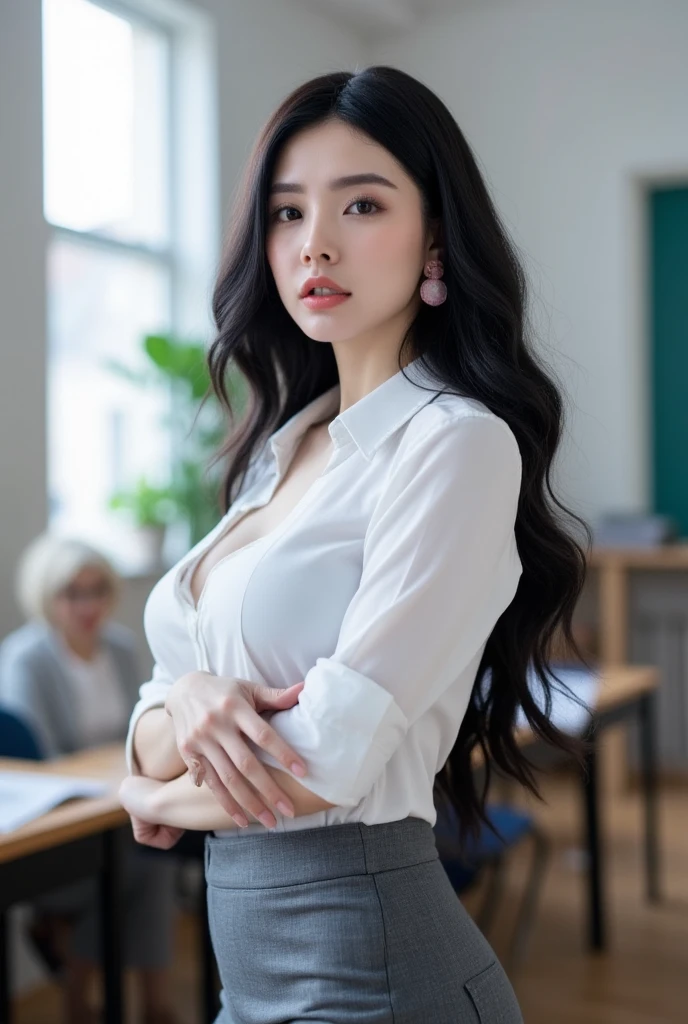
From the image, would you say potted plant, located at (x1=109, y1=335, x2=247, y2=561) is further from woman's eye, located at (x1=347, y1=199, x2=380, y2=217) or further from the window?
woman's eye, located at (x1=347, y1=199, x2=380, y2=217)

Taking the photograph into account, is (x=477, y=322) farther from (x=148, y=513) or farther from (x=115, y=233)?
(x=115, y=233)

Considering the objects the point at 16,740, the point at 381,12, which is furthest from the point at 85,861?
the point at 381,12

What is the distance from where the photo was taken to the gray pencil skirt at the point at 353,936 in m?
1.15

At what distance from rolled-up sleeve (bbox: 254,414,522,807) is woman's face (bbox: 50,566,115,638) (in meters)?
2.54

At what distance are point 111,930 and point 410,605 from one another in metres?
1.48

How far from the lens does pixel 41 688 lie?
11.3ft

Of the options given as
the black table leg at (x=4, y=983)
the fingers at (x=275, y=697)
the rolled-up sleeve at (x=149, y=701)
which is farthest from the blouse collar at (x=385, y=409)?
the black table leg at (x=4, y=983)

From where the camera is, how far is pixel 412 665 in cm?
110

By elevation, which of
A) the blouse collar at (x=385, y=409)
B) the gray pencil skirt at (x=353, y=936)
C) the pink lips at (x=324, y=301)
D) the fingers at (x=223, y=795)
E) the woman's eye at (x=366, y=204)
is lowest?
the gray pencil skirt at (x=353, y=936)

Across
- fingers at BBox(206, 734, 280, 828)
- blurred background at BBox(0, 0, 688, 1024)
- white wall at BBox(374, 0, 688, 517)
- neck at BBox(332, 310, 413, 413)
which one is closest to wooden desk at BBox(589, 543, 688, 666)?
blurred background at BBox(0, 0, 688, 1024)

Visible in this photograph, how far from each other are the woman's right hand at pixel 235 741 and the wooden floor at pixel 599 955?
93.8 inches

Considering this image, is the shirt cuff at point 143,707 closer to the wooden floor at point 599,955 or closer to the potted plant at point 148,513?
the wooden floor at point 599,955

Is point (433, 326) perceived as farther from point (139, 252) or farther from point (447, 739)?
point (139, 252)

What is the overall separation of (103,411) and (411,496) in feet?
12.5
